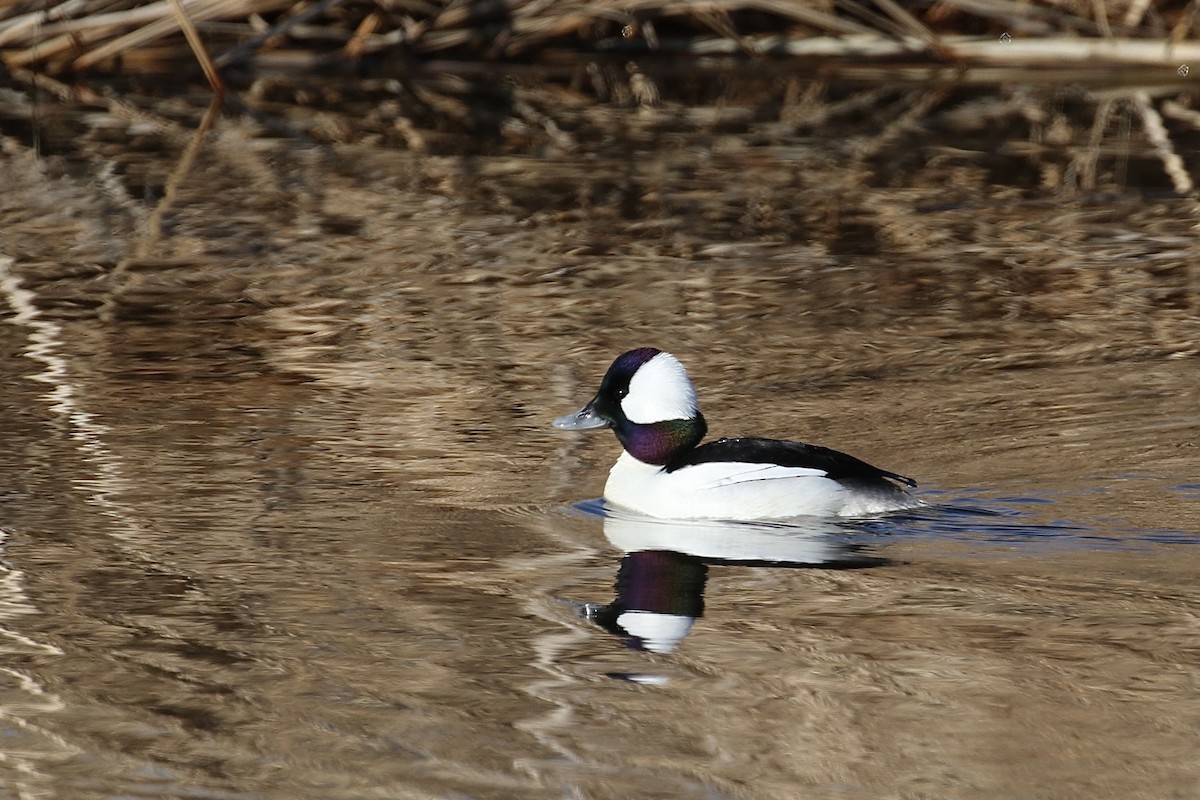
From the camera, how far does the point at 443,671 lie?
14.9 feet

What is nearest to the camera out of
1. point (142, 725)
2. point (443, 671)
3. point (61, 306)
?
point (142, 725)

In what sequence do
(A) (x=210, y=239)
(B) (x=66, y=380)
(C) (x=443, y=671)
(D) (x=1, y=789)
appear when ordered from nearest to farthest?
(D) (x=1, y=789) → (C) (x=443, y=671) → (B) (x=66, y=380) → (A) (x=210, y=239)

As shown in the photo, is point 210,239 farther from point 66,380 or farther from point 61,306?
point 66,380

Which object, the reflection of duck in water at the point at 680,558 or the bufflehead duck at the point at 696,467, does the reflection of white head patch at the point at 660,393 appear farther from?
the reflection of duck in water at the point at 680,558

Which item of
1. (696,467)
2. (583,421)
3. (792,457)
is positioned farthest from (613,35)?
(792,457)

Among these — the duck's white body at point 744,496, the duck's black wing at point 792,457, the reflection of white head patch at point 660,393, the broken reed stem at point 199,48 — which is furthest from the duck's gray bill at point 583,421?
the broken reed stem at point 199,48

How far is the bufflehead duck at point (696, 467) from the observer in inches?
229

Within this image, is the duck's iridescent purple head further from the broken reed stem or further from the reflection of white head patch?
the broken reed stem

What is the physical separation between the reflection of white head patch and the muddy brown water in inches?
15.1

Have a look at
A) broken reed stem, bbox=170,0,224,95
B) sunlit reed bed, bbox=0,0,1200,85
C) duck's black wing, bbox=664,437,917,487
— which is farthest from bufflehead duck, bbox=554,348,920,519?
sunlit reed bed, bbox=0,0,1200,85

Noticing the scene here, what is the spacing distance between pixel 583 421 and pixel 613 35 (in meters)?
11.4

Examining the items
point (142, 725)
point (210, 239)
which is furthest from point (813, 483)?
point (210, 239)

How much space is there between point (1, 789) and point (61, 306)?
506 cm

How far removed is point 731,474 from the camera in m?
5.84
